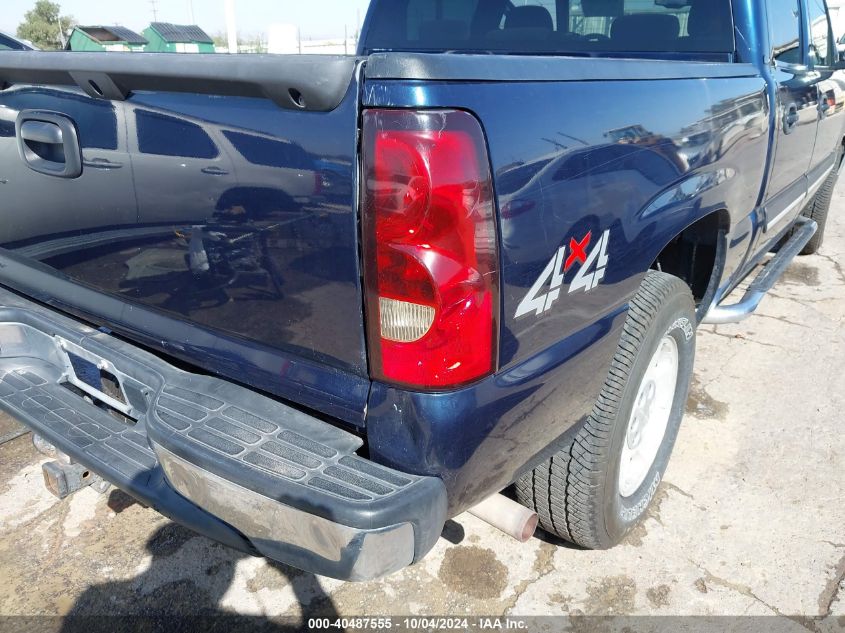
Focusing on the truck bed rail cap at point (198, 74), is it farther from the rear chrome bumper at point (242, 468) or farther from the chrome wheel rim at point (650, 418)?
the chrome wheel rim at point (650, 418)

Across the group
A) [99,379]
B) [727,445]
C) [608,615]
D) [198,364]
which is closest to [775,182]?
[727,445]

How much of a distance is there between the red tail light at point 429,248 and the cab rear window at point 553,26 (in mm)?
1924

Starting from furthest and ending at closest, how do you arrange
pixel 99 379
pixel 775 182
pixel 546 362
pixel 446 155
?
pixel 775 182, pixel 99 379, pixel 546 362, pixel 446 155

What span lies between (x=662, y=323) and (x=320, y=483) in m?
1.27

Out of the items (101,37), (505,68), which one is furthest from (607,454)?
(101,37)

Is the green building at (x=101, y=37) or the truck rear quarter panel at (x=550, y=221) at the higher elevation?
the green building at (x=101, y=37)

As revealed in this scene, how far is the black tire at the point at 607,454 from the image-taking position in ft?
6.37

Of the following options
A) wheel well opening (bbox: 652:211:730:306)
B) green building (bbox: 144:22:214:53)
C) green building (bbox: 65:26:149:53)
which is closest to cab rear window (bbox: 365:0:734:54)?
wheel well opening (bbox: 652:211:730:306)

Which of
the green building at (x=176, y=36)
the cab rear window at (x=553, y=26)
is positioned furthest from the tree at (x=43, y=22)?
the cab rear window at (x=553, y=26)

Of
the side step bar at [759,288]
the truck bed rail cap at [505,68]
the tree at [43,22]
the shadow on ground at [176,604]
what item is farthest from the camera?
the tree at [43,22]

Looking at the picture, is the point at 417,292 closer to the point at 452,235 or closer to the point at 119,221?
the point at 452,235

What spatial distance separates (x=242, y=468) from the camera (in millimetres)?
1389

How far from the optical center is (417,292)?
133 centimetres

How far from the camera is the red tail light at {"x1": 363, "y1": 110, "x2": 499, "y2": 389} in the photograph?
1.26 metres
